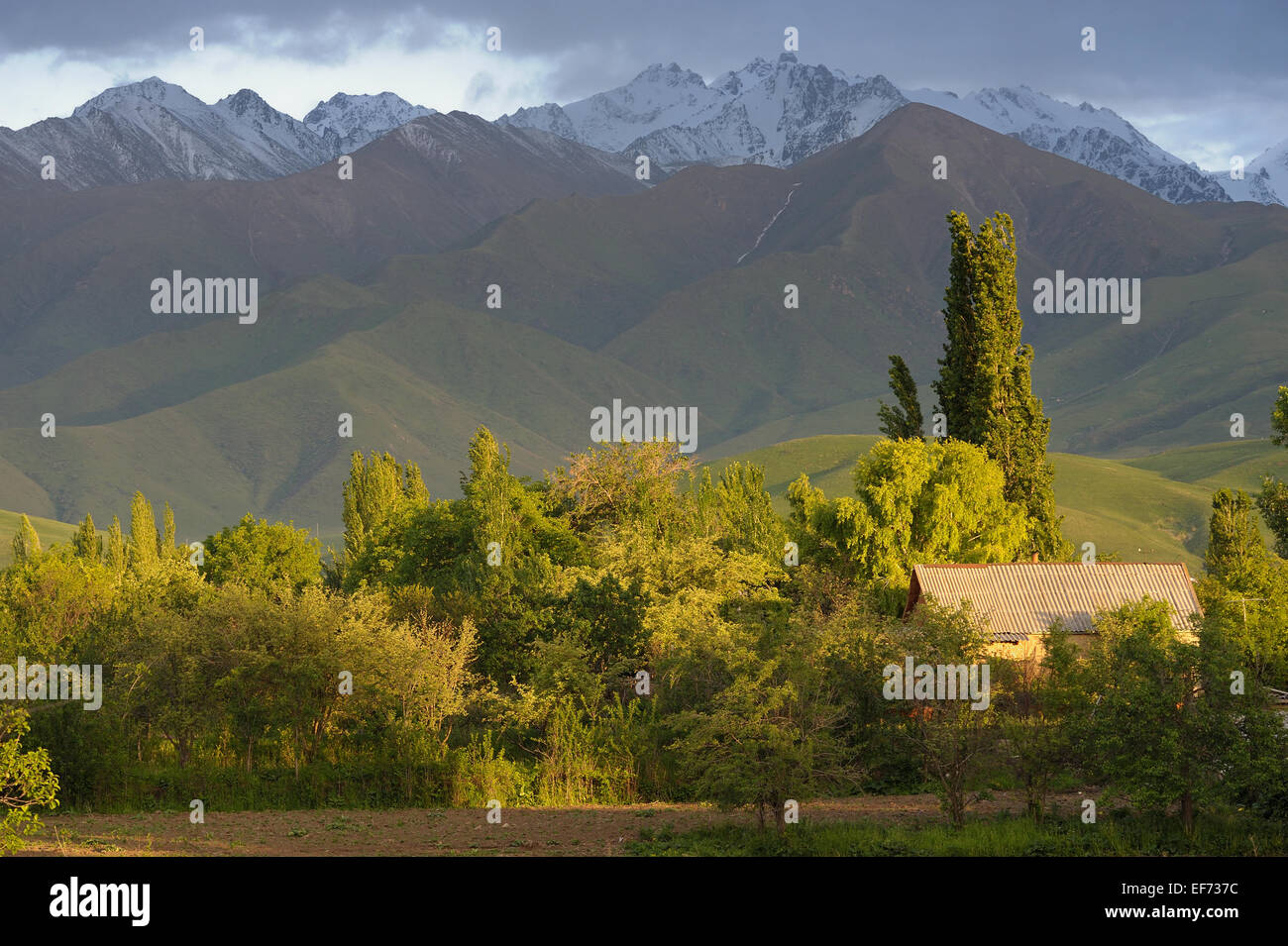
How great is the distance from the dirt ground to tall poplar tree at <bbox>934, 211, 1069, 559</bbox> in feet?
76.9

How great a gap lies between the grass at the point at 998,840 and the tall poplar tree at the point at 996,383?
2726 centimetres

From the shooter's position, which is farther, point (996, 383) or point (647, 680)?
point (996, 383)

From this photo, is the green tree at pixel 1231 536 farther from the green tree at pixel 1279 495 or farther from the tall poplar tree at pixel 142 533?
the tall poplar tree at pixel 142 533

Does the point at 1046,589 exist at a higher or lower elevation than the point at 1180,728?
higher

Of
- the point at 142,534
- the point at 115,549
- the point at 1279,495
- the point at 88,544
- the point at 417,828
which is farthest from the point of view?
the point at 142,534

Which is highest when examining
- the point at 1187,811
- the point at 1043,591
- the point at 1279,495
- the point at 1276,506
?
the point at 1279,495

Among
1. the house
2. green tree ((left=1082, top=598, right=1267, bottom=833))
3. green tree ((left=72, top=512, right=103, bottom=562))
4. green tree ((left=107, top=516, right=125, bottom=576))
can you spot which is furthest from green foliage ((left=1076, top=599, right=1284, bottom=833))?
green tree ((left=72, top=512, right=103, bottom=562))

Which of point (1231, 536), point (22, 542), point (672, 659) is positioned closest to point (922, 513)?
point (672, 659)

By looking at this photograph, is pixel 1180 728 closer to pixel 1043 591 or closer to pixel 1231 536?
pixel 1043 591

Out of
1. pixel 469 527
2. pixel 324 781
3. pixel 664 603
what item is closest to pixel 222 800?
pixel 324 781

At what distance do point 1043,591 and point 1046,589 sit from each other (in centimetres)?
18

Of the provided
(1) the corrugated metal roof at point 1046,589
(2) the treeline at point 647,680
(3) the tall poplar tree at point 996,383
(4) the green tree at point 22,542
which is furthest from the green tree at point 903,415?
(4) the green tree at point 22,542

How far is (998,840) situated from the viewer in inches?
930

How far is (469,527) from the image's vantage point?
2055 inches
